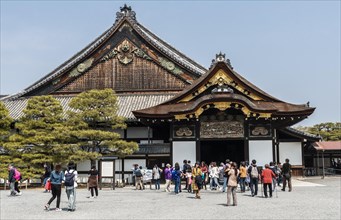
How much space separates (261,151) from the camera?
27.1 metres

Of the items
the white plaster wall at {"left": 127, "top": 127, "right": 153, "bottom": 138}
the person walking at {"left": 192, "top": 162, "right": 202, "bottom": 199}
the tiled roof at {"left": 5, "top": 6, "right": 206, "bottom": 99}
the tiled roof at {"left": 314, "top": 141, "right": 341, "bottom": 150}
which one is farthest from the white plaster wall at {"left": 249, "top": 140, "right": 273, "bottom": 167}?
the tiled roof at {"left": 314, "top": 141, "right": 341, "bottom": 150}

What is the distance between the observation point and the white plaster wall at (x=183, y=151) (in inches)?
1081

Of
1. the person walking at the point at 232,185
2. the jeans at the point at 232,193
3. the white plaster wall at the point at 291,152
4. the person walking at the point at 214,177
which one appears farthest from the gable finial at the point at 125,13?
the jeans at the point at 232,193

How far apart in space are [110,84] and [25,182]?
11.0 meters

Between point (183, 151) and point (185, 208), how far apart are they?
1257 centimetres

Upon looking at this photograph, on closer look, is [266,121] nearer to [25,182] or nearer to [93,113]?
[93,113]

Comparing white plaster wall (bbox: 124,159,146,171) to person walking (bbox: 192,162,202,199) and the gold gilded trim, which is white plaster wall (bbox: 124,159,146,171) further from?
person walking (bbox: 192,162,202,199)

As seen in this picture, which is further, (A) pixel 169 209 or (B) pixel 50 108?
(B) pixel 50 108

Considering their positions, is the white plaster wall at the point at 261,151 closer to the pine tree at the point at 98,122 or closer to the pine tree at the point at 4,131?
the pine tree at the point at 98,122

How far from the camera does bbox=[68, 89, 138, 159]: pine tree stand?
2611 cm

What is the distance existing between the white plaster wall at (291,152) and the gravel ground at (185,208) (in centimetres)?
1246

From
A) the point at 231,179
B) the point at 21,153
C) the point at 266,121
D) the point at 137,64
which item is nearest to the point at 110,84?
the point at 137,64

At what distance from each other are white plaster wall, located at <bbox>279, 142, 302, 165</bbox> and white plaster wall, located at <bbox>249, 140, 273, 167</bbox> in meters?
5.08

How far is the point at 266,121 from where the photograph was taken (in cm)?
2739
